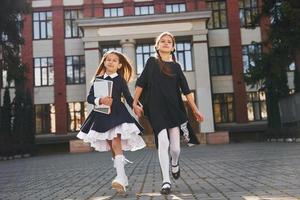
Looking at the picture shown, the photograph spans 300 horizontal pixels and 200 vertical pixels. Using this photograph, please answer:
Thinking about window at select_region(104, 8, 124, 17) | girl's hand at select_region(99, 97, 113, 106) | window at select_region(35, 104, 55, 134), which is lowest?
girl's hand at select_region(99, 97, 113, 106)

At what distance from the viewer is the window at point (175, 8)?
39000mm

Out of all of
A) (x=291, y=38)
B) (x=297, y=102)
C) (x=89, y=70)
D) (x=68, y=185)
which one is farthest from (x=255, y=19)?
(x=68, y=185)

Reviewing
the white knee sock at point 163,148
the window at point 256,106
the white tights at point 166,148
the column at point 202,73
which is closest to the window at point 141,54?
the column at point 202,73

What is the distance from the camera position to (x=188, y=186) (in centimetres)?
674

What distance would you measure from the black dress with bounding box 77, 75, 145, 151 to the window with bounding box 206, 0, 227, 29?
1296 inches

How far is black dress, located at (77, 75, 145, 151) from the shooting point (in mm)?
6332

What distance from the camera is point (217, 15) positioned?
39000mm

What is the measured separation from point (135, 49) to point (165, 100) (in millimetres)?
30010

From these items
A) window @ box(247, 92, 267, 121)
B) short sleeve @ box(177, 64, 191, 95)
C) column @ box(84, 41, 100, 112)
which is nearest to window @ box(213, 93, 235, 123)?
window @ box(247, 92, 267, 121)

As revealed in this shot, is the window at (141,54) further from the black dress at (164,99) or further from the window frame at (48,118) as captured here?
the black dress at (164,99)

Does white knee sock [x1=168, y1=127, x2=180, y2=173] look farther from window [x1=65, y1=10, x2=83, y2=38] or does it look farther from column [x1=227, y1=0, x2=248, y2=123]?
window [x1=65, y1=10, x2=83, y2=38]

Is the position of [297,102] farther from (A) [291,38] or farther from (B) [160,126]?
(B) [160,126]

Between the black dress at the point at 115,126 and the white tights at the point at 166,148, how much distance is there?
1.31ft

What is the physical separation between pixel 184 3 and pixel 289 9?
19.2 meters
